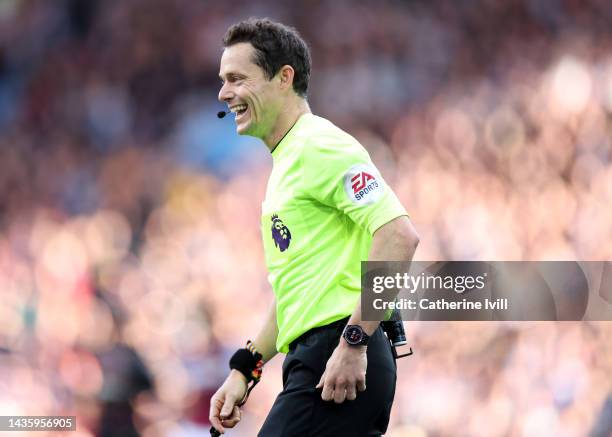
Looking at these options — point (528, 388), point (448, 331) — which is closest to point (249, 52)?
point (448, 331)

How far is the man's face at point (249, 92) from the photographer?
2.81 meters

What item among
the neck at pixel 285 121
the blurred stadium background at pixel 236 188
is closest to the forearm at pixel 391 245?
the neck at pixel 285 121

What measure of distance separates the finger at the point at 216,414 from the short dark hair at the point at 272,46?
0.91 m

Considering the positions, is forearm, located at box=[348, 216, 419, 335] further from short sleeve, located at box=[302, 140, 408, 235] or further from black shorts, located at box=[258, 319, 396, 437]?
black shorts, located at box=[258, 319, 396, 437]

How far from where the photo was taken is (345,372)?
2334 millimetres

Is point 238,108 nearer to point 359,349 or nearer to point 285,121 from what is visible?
point 285,121

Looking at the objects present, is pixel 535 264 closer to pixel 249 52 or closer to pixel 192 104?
pixel 192 104

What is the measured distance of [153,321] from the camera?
5633mm

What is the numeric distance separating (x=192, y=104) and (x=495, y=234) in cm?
201

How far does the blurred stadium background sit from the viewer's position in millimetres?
5578

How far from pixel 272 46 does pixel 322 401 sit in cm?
104

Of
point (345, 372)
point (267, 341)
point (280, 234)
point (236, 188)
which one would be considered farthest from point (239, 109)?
point (236, 188)

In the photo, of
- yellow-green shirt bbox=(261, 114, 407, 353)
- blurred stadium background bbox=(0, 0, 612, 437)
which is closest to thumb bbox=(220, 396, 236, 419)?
yellow-green shirt bbox=(261, 114, 407, 353)

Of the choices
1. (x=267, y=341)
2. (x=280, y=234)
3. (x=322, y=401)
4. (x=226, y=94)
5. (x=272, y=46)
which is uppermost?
(x=272, y=46)
